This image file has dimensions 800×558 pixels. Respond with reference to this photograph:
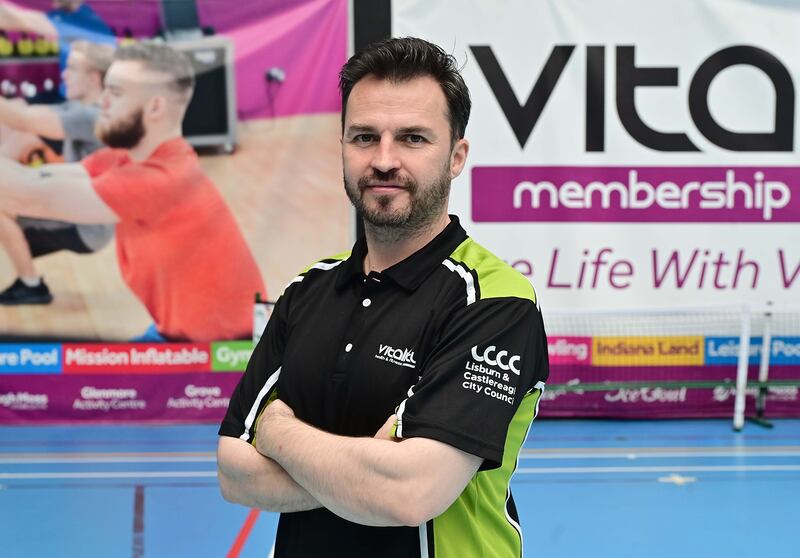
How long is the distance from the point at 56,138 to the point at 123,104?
0.56 meters

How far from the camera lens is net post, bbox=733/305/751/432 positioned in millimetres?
6145

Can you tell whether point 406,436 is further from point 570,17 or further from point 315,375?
point 570,17

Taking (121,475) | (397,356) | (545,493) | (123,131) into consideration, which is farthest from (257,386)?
(123,131)

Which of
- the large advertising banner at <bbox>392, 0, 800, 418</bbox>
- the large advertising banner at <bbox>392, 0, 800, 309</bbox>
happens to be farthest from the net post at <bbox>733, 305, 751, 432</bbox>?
the large advertising banner at <bbox>392, 0, 800, 309</bbox>

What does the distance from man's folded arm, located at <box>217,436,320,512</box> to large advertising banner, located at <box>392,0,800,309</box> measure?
4875mm

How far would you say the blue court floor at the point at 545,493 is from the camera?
4.25m

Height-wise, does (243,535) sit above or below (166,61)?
below

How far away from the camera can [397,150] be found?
1.61 metres

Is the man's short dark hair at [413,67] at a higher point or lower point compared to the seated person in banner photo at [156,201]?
higher

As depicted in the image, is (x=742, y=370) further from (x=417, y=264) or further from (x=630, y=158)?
(x=417, y=264)

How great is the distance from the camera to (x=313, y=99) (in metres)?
6.41

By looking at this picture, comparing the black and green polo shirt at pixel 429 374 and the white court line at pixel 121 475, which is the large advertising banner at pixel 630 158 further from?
the black and green polo shirt at pixel 429 374

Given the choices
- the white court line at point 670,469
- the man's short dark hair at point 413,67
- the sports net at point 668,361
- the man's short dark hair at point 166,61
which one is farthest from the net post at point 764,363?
the man's short dark hair at point 413,67

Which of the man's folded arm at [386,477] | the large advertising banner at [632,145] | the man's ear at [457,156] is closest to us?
the man's folded arm at [386,477]
